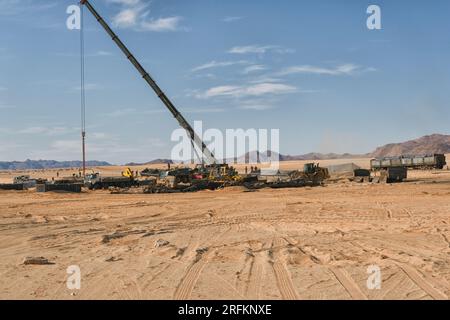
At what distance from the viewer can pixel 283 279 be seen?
29.3ft

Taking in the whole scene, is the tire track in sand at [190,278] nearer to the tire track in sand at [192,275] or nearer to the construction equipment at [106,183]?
the tire track in sand at [192,275]

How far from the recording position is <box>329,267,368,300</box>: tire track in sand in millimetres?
7762

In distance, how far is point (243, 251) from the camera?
1171 centimetres

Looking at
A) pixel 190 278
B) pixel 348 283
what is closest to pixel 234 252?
pixel 190 278

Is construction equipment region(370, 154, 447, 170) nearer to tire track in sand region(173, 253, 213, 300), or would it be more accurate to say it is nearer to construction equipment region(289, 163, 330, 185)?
construction equipment region(289, 163, 330, 185)

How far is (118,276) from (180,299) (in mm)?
2035

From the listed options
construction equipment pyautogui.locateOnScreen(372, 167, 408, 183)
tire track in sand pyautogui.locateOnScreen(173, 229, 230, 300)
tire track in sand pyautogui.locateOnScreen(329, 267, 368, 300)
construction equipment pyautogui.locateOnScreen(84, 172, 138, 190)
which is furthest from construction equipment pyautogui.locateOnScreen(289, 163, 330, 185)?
tire track in sand pyautogui.locateOnScreen(329, 267, 368, 300)

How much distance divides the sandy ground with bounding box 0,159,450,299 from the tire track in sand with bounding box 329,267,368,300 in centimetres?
2

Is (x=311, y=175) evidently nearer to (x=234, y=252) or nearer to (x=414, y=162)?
(x=414, y=162)

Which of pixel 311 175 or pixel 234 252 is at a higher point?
pixel 311 175

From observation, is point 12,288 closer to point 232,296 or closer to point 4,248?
point 232,296

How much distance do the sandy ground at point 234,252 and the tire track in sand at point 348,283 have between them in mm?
15

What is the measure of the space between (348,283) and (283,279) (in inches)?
42.0
